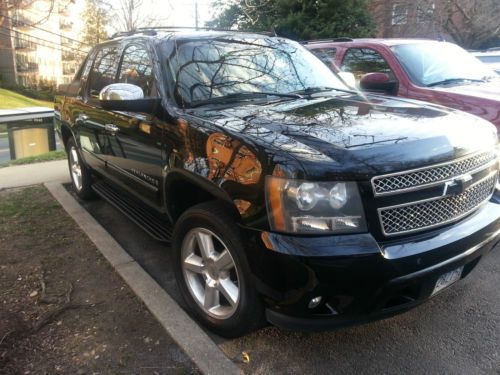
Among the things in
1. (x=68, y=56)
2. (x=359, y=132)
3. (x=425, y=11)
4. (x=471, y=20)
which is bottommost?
(x=359, y=132)

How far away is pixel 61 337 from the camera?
2.79 metres

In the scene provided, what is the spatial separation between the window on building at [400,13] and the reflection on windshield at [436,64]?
18.0 meters

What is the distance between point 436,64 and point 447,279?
420 centimetres

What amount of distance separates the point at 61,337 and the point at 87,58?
3448 mm

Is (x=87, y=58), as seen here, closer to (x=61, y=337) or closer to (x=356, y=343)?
(x=61, y=337)

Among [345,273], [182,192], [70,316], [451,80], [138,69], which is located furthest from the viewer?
[451,80]

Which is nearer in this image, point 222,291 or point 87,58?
point 222,291

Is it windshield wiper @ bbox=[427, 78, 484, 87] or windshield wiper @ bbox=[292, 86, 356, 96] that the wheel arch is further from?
windshield wiper @ bbox=[427, 78, 484, 87]

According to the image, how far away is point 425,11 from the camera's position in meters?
21.7

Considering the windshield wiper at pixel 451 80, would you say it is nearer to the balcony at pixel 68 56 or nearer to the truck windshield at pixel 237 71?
the truck windshield at pixel 237 71

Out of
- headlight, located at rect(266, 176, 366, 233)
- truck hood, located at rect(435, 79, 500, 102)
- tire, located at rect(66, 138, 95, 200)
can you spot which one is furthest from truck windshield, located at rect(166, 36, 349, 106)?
tire, located at rect(66, 138, 95, 200)

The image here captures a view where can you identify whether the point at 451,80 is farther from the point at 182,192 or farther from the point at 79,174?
the point at 79,174

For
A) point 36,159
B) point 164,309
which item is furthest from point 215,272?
point 36,159

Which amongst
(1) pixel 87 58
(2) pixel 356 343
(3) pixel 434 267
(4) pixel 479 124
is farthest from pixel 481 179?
(1) pixel 87 58
